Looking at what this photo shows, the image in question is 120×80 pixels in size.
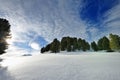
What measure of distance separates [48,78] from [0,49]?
18.7 metres

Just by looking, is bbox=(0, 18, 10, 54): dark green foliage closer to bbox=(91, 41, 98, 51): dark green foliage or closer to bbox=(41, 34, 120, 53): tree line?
bbox=(41, 34, 120, 53): tree line

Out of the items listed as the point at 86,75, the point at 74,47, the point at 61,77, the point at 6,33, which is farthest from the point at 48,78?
the point at 74,47

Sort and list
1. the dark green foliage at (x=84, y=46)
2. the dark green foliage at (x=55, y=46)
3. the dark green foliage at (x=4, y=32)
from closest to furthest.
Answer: the dark green foliage at (x=4, y=32), the dark green foliage at (x=55, y=46), the dark green foliage at (x=84, y=46)

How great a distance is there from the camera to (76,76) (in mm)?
12898

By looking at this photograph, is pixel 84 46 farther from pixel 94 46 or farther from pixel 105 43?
pixel 105 43

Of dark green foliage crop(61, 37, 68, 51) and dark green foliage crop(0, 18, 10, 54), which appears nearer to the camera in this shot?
dark green foliage crop(0, 18, 10, 54)

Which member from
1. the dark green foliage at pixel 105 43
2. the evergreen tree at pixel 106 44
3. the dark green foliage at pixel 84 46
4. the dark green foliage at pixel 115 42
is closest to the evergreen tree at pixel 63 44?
the dark green foliage at pixel 84 46

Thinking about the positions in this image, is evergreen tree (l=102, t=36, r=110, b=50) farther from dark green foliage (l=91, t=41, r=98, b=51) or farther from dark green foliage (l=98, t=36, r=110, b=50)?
dark green foliage (l=91, t=41, r=98, b=51)

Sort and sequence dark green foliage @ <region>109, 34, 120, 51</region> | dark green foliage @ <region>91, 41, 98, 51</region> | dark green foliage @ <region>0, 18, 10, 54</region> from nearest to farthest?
1. dark green foliage @ <region>0, 18, 10, 54</region>
2. dark green foliage @ <region>109, 34, 120, 51</region>
3. dark green foliage @ <region>91, 41, 98, 51</region>

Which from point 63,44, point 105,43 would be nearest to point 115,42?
point 105,43

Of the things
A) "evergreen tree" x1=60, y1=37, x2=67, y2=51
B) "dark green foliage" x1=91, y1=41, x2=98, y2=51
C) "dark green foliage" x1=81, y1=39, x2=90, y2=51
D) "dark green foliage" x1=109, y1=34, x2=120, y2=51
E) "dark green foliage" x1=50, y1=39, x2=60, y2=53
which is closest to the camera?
"dark green foliage" x1=109, y1=34, x2=120, y2=51

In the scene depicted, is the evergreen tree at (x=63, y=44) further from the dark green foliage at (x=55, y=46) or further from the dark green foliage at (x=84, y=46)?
the dark green foliage at (x=84, y=46)

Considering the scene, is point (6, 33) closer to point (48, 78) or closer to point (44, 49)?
point (48, 78)

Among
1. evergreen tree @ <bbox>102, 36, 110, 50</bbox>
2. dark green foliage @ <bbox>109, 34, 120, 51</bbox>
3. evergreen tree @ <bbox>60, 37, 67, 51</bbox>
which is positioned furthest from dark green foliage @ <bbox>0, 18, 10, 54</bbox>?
evergreen tree @ <bbox>102, 36, 110, 50</bbox>
